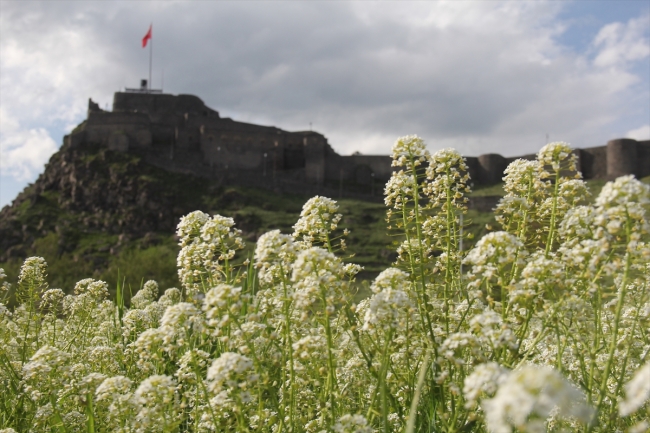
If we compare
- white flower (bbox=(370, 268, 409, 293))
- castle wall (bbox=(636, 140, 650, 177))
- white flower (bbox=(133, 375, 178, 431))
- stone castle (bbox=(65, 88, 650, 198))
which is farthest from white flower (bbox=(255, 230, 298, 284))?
castle wall (bbox=(636, 140, 650, 177))

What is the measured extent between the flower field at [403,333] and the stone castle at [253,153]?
61207mm

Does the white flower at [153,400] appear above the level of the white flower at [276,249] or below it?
below

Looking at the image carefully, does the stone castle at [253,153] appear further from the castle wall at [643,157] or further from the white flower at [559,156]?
the white flower at [559,156]

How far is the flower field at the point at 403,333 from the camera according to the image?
110 inches

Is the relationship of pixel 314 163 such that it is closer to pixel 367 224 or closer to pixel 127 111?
pixel 367 224

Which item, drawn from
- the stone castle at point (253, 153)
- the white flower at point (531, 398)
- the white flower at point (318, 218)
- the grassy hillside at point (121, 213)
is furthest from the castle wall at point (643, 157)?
the white flower at point (531, 398)

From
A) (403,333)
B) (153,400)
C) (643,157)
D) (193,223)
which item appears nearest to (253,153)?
(643,157)

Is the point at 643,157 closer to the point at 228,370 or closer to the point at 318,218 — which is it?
the point at 318,218

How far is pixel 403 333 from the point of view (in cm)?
373

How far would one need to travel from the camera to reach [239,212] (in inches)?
2311

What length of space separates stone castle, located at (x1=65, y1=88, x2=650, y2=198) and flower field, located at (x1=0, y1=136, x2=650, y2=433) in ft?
201

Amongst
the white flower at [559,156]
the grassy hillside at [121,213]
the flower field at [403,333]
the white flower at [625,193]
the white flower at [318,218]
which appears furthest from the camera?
the grassy hillside at [121,213]

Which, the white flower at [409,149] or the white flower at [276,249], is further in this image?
the white flower at [409,149]

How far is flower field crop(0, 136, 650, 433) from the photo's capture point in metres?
2.78
